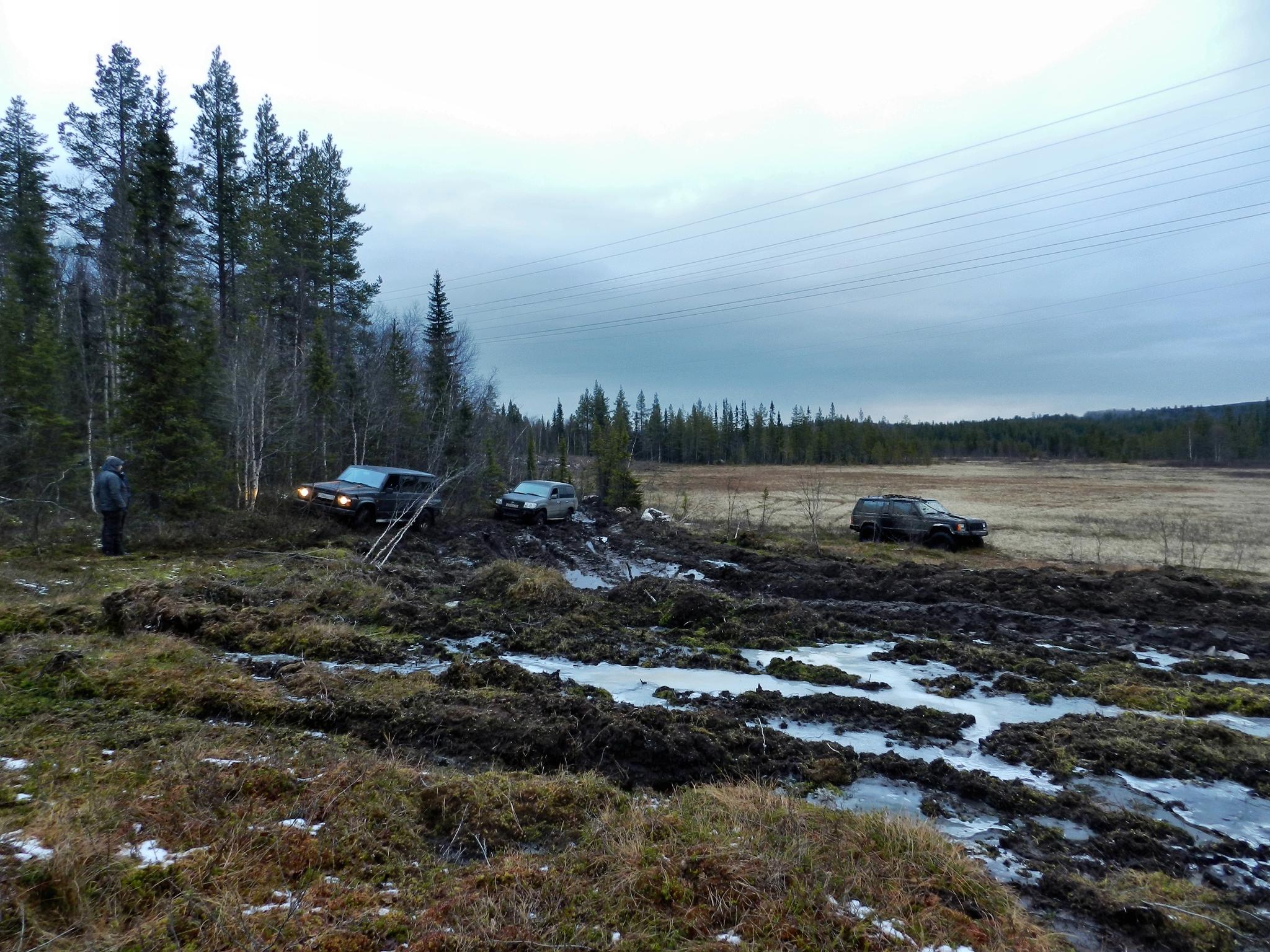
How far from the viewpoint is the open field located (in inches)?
835

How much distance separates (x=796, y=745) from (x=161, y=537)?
1391 centimetres

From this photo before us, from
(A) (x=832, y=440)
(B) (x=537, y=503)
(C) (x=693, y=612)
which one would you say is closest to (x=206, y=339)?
(B) (x=537, y=503)

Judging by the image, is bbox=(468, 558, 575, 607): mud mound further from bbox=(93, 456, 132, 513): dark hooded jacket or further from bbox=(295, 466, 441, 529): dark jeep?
bbox=(93, 456, 132, 513): dark hooded jacket

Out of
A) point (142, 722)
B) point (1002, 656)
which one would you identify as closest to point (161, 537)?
point (142, 722)

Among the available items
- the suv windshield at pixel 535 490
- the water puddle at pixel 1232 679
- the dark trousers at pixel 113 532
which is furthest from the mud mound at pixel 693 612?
the suv windshield at pixel 535 490

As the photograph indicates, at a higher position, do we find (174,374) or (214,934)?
(174,374)

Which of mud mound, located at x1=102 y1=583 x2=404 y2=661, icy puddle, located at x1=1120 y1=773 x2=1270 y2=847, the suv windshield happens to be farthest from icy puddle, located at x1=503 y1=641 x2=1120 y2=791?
the suv windshield

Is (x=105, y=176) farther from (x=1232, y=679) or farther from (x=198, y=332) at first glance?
(x=1232, y=679)

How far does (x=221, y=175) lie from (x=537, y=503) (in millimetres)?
17855

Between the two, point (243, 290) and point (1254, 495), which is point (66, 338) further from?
point (1254, 495)

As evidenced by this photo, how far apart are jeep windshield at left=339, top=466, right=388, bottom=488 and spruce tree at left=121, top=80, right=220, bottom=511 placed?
3.43 m

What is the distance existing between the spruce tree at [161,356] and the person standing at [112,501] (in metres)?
3.62

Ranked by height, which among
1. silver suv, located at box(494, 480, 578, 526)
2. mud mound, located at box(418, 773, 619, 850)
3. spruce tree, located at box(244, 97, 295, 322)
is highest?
spruce tree, located at box(244, 97, 295, 322)

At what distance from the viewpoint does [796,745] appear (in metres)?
5.40
